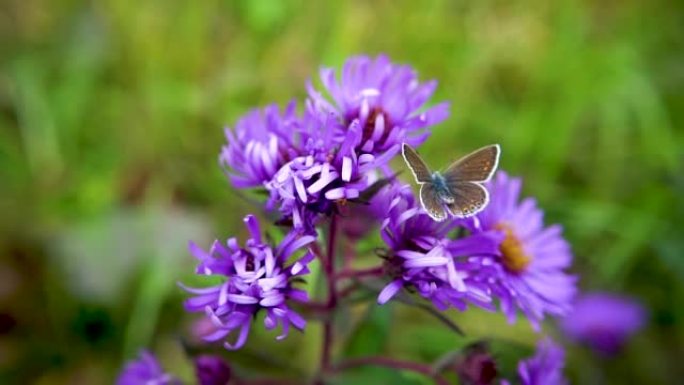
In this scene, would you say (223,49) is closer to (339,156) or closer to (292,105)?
(292,105)

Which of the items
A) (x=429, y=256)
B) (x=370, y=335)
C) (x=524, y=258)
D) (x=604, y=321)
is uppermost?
(x=429, y=256)

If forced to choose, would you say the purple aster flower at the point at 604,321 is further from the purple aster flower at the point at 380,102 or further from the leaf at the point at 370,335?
the purple aster flower at the point at 380,102

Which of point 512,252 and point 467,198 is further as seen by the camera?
point 512,252

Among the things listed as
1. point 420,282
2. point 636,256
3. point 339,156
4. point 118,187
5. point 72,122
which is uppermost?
point 339,156

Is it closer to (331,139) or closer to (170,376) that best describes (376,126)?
(331,139)

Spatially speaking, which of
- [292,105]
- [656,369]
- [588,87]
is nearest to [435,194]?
[292,105]

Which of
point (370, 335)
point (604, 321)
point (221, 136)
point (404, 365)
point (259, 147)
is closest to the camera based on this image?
point (259, 147)

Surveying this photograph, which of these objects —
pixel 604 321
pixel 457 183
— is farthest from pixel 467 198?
pixel 604 321
